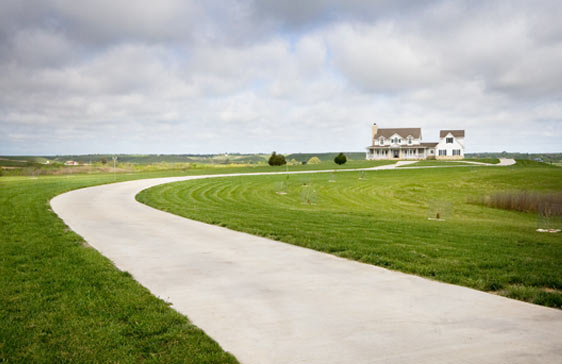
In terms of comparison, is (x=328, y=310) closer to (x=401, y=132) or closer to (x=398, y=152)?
(x=398, y=152)

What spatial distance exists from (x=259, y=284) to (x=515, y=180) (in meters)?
33.0

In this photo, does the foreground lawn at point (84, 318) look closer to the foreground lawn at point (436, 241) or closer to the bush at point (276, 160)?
the foreground lawn at point (436, 241)

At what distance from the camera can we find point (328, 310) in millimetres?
4895

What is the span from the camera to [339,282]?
6.09 metres

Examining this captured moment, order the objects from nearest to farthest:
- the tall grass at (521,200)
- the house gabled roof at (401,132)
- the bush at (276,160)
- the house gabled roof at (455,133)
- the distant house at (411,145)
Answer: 1. the tall grass at (521,200)
2. the bush at (276,160)
3. the distant house at (411,145)
4. the house gabled roof at (401,132)
5. the house gabled roof at (455,133)

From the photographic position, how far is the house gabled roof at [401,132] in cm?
7775

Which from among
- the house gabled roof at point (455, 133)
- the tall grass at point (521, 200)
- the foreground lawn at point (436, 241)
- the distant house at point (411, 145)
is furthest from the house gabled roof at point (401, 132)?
the foreground lawn at point (436, 241)

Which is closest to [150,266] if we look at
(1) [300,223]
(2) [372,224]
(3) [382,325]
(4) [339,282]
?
(4) [339,282]

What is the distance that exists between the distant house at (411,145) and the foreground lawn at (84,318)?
74.6 meters

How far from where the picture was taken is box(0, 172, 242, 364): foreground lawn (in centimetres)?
383

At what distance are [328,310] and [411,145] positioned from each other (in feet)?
253

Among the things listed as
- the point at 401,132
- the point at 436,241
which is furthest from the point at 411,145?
the point at 436,241

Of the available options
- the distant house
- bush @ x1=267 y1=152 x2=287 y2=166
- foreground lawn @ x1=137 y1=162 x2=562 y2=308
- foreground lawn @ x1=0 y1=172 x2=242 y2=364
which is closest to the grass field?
foreground lawn @ x1=0 y1=172 x2=242 y2=364

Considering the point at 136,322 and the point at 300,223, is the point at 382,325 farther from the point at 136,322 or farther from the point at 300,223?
the point at 300,223
